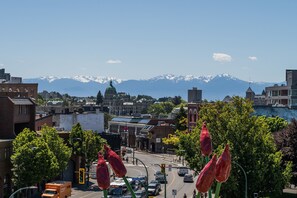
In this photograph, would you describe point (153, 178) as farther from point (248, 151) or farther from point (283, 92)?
point (283, 92)

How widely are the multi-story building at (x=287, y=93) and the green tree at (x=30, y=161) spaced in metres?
79.8

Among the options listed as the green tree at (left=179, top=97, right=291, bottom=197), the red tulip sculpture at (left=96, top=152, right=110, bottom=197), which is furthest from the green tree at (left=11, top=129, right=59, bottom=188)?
the red tulip sculpture at (left=96, top=152, right=110, bottom=197)

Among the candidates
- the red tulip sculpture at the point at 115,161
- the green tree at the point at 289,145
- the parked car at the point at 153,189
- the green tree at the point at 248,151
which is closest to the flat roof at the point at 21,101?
the parked car at the point at 153,189

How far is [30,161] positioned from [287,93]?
9244 cm

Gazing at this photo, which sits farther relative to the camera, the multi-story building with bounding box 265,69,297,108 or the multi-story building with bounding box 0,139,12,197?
the multi-story building with bounding box 265,69,297,108

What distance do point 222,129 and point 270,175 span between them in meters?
6.25

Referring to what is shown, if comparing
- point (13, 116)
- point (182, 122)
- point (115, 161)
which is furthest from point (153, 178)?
point (115, 161)

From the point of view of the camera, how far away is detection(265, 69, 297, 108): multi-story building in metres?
140

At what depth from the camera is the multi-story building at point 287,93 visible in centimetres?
13962

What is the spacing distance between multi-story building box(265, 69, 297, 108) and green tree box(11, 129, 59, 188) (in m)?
79.8

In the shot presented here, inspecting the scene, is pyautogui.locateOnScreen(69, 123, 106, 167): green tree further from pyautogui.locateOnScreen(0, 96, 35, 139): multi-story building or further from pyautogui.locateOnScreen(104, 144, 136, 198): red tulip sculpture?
pyautogui.locateOnScreen(104, 144, 136, 198): red tulip sculpture

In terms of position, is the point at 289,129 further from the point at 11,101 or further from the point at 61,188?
the point at 11,101

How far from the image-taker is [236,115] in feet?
181

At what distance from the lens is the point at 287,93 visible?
143875 millimetres
